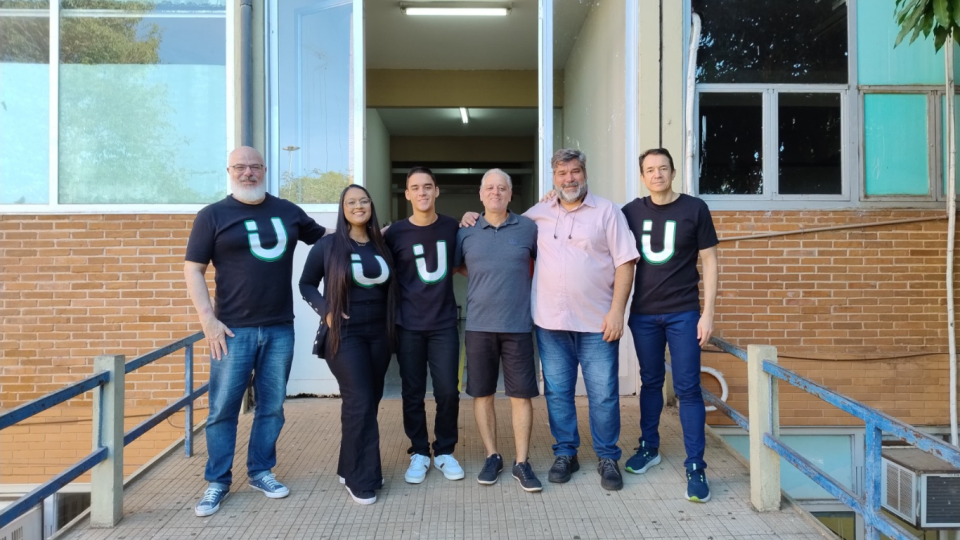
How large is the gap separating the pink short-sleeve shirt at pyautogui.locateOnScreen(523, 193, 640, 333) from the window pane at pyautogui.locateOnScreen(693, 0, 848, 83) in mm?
2872

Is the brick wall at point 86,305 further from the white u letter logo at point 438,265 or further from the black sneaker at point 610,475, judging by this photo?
the black sneaker at point 610,475

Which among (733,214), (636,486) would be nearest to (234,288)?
(636,486)

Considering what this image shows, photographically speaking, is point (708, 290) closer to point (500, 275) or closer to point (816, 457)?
point (500, 275)

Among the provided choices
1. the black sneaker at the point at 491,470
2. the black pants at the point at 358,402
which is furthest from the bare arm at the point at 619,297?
the black pants at the point at 358,402

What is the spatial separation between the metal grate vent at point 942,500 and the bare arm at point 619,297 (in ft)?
11.7

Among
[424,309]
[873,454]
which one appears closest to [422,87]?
[424,309]

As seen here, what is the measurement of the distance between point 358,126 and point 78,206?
2473 mm

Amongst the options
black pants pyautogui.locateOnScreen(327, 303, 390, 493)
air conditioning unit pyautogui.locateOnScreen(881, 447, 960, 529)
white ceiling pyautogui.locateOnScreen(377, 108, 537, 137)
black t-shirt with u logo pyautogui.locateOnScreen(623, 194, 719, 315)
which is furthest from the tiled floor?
white ceiling pyautogui.locateOnScreen(377, 108, 537, 137)

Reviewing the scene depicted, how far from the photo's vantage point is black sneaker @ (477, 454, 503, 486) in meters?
3.72

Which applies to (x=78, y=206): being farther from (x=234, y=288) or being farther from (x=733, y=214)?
(x=733, y=214)

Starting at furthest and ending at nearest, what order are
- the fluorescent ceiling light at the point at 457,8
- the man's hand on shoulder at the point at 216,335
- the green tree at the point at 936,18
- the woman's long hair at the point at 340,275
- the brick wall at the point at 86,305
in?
1. the fluorescent ceiling light at the point at 457,8
2. the brick wall at the point at 86,305
3. the green tree at the point at 936,18
4. the woman's long hair at the point at 340,275
5. the man's hand on shoulder at the point at 216,335

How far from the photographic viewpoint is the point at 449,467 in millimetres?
3832

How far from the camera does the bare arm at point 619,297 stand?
3.60 m

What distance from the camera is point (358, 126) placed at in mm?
5766
